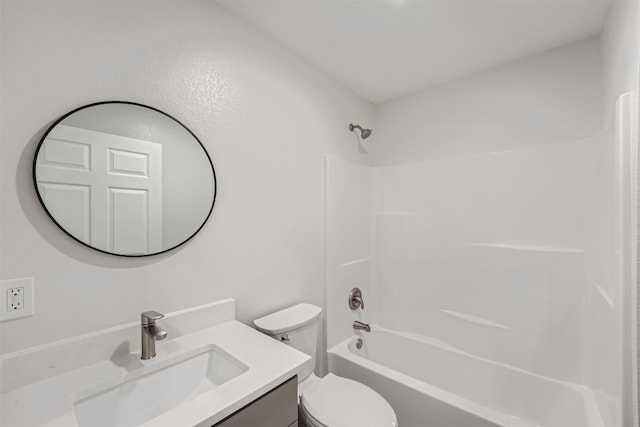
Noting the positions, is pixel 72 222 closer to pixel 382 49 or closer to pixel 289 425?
pixel 289 425

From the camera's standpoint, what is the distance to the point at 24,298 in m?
0.89

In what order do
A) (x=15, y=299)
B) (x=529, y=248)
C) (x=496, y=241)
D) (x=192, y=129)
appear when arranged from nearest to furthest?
1. (x=15, y=299)
2. (x=192, y=129)
3. (x=529, y=248)
4. (x=496, y=241)

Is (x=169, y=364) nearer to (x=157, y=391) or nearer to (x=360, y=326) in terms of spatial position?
(x=157, y=391)

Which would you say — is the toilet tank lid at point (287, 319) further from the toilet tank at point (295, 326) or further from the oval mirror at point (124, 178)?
the oval mirror at point (124, 178)

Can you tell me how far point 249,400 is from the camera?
861mm

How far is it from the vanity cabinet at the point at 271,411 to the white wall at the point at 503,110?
2.01 meters

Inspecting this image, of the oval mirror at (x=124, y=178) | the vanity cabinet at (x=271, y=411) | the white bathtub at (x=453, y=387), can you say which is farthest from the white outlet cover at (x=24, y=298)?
the white bathtub at (x=453, y=387)

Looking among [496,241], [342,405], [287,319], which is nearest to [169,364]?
[287,319]

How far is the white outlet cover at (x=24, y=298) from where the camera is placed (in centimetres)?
84

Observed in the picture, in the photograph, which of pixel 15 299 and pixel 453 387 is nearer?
pixel 15 299

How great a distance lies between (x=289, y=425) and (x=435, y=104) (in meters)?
2.36

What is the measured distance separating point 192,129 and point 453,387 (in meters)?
2.44

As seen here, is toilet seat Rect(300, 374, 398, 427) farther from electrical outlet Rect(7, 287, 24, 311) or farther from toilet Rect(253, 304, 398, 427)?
electrical outlet Rect(7, 287, 24, 311)

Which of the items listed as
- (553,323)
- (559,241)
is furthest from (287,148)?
(553,323)
